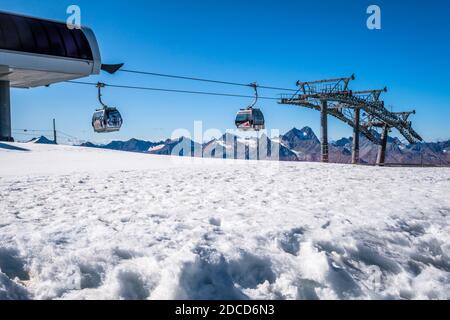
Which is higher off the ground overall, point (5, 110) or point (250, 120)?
point (5, 110)

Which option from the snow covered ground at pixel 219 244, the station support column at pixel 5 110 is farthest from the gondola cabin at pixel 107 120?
the snow covered ground at pixel 219 244

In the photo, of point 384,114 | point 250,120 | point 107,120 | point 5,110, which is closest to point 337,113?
point 384,114

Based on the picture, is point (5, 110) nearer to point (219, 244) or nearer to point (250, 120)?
point (250, 120)

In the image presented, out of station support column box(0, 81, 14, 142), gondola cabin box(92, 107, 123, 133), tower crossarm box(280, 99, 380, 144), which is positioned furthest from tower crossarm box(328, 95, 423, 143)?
station support column box(0, 81, 14, 142)

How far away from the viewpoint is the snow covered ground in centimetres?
355

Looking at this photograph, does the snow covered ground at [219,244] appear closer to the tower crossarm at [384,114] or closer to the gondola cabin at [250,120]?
the gondola cabin at [250,120]

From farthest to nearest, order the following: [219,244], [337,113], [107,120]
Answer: [337,113] < [107,120] < [219,244]

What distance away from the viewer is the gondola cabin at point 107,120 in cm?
1878

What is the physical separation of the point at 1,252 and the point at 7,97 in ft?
67.8

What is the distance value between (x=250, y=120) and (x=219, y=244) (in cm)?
1522

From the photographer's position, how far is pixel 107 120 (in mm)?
18812

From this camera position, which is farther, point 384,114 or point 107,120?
point 384,114

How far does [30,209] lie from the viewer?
19.3 feet

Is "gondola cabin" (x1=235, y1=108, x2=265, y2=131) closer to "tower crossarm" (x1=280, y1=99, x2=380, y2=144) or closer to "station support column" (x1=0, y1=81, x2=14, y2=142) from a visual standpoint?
"tower crossarm" (x1=280, y1=99, x2=380, y2=144)
